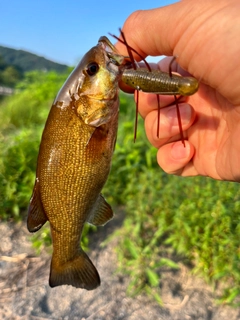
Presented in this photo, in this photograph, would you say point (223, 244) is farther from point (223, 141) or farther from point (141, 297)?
point (223, 141)

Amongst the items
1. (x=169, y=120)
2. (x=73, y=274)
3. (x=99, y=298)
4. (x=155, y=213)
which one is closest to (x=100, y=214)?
(x=73, y=274)

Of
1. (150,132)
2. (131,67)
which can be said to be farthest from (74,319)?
(131,67)

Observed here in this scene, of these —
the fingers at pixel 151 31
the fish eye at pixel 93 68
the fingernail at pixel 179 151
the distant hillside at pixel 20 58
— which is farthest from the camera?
the distant hillside at pixel 20 58

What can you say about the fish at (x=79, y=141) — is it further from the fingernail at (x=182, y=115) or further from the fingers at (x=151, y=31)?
the fingernail at (x=182, y=115)

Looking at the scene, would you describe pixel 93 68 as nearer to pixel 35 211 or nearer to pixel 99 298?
pixel 35 211

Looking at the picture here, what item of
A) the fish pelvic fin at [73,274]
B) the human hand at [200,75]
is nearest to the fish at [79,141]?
the fish pelvic fin at [73,274]

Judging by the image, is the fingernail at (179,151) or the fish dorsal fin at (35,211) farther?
the fingernail at (179,151)
